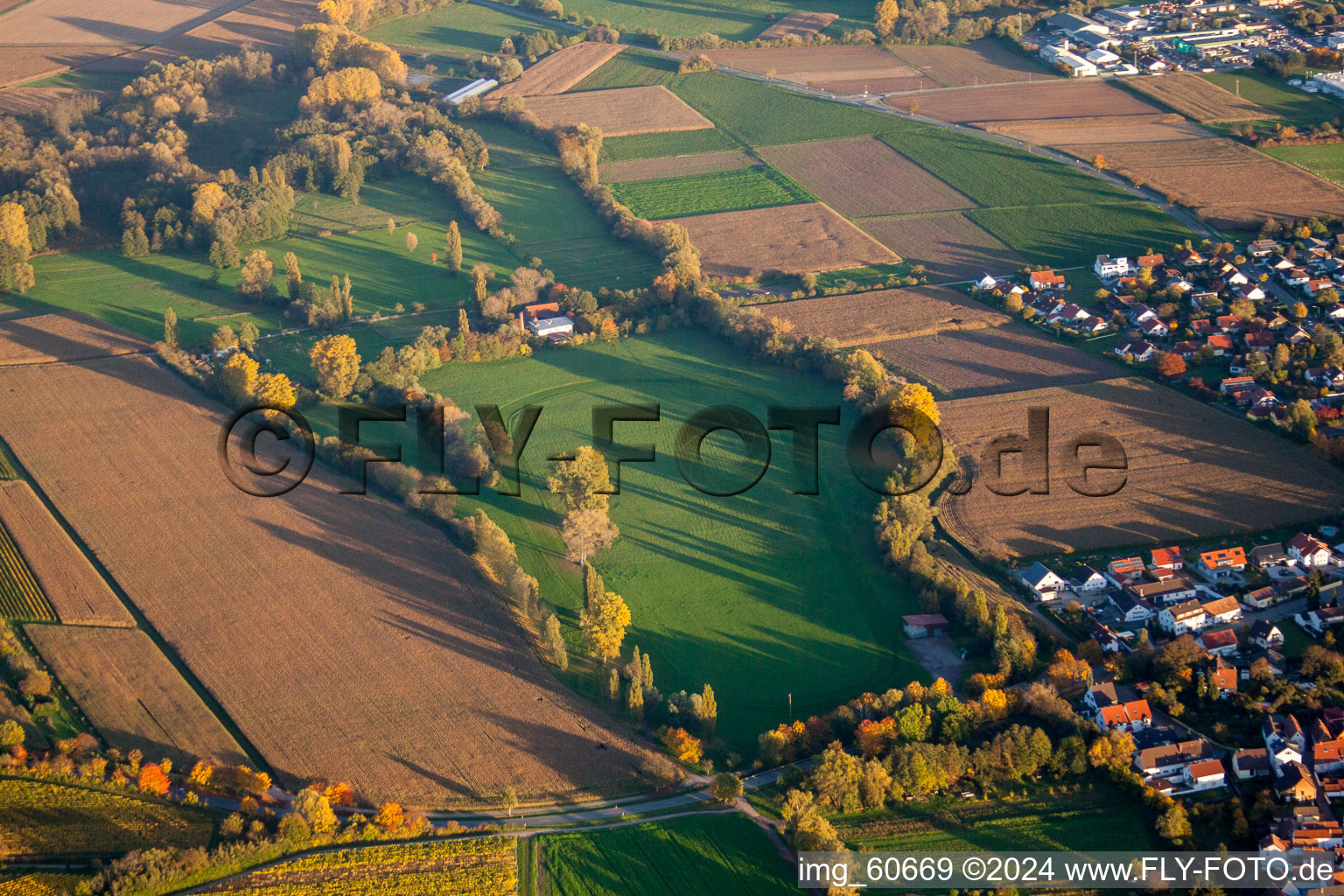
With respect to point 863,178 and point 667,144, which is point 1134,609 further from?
point 667,144

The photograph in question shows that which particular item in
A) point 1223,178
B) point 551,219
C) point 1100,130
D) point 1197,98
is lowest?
point 551,219

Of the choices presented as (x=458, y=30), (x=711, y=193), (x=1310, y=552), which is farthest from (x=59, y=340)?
(x=1310, y=552)

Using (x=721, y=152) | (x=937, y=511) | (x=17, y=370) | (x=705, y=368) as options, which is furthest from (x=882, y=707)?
(x=721, y=152)

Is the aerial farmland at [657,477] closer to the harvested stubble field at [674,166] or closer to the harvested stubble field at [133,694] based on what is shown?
the harvested stubble field at [133,694]

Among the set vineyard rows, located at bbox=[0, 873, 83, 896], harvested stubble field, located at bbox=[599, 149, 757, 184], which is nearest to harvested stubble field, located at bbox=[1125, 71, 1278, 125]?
harvested stubble field, located at bbox=[599, 149, 757, 184]

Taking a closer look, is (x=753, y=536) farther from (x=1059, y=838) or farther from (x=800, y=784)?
(x=1059, y=838)

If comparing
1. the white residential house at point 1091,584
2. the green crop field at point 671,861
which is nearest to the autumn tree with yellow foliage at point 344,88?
the white residential house at point 1091,584
